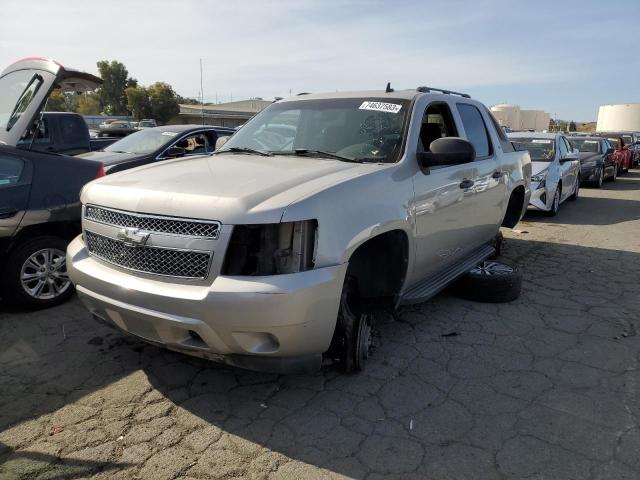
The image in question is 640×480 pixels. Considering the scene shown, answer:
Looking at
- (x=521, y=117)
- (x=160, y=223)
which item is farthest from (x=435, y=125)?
(x=521, y=117)

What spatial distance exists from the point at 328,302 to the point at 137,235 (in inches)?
45.2

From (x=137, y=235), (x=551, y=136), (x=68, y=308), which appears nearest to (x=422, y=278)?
(x=137, y=235)

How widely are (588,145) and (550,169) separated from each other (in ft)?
25.7

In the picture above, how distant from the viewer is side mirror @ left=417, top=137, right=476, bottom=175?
11.6 feet

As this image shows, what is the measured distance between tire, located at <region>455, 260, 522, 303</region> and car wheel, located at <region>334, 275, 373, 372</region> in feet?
5.95

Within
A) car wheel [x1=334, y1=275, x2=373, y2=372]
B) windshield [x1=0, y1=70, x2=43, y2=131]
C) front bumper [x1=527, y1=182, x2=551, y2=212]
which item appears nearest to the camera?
car wheel [x1=334, y1=275, x2=373, y2=372]

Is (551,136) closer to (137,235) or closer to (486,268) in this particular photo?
(486,268)

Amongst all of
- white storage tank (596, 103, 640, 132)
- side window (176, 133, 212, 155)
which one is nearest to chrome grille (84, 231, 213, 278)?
side window (176, 133, 212, 155)

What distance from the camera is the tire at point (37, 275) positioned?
429 cm

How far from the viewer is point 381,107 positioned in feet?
13.0

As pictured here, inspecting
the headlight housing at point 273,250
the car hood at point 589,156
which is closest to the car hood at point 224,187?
the headlight housing at point 273,250

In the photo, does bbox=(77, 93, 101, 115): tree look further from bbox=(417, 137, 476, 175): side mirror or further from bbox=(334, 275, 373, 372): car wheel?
bbox=(334, 275, 373, 372): car wheel

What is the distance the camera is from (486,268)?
5.19 m

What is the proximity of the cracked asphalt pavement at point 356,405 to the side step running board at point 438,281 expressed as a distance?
1.33ft
